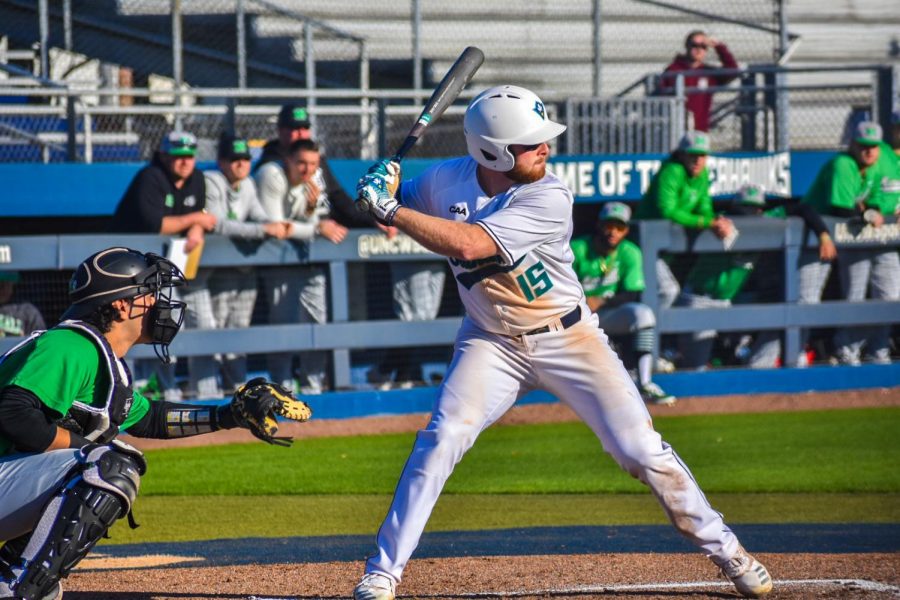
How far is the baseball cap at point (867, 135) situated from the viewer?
11.3 m

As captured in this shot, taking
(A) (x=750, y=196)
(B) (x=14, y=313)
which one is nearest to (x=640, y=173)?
(A) (x=750, y=196)

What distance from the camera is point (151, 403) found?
15.4 feet

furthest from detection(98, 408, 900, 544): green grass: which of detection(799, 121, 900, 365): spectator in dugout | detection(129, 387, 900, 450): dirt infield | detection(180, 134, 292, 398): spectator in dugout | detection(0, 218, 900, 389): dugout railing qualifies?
detection(799, 121, 900, 365): spectator in dugout

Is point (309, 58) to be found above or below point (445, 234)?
above

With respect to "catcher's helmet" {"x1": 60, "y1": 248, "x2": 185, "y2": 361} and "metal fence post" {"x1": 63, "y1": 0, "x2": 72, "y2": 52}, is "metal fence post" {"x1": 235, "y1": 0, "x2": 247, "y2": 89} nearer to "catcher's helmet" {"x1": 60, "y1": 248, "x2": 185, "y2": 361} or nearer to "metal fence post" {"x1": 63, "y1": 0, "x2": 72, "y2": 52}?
"metal fence post" {"x1": 63, "y1": 0, "x2": 72, "y2": 52}

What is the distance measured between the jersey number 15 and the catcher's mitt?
91cm

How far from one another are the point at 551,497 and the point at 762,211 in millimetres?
5006

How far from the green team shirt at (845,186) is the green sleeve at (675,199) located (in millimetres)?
Result: 1362

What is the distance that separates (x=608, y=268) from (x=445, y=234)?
20.2ft

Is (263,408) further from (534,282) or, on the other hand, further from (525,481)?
(525,481)

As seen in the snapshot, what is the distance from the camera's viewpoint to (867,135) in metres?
11.4

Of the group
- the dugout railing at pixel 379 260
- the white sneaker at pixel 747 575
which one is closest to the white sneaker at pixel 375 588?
the white sneaker at pixel 747 575

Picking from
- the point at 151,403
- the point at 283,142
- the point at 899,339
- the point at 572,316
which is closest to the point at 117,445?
the point at 151,403

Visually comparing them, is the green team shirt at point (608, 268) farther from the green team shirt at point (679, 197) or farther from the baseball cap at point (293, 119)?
the baseball cap at point (293, 119)
